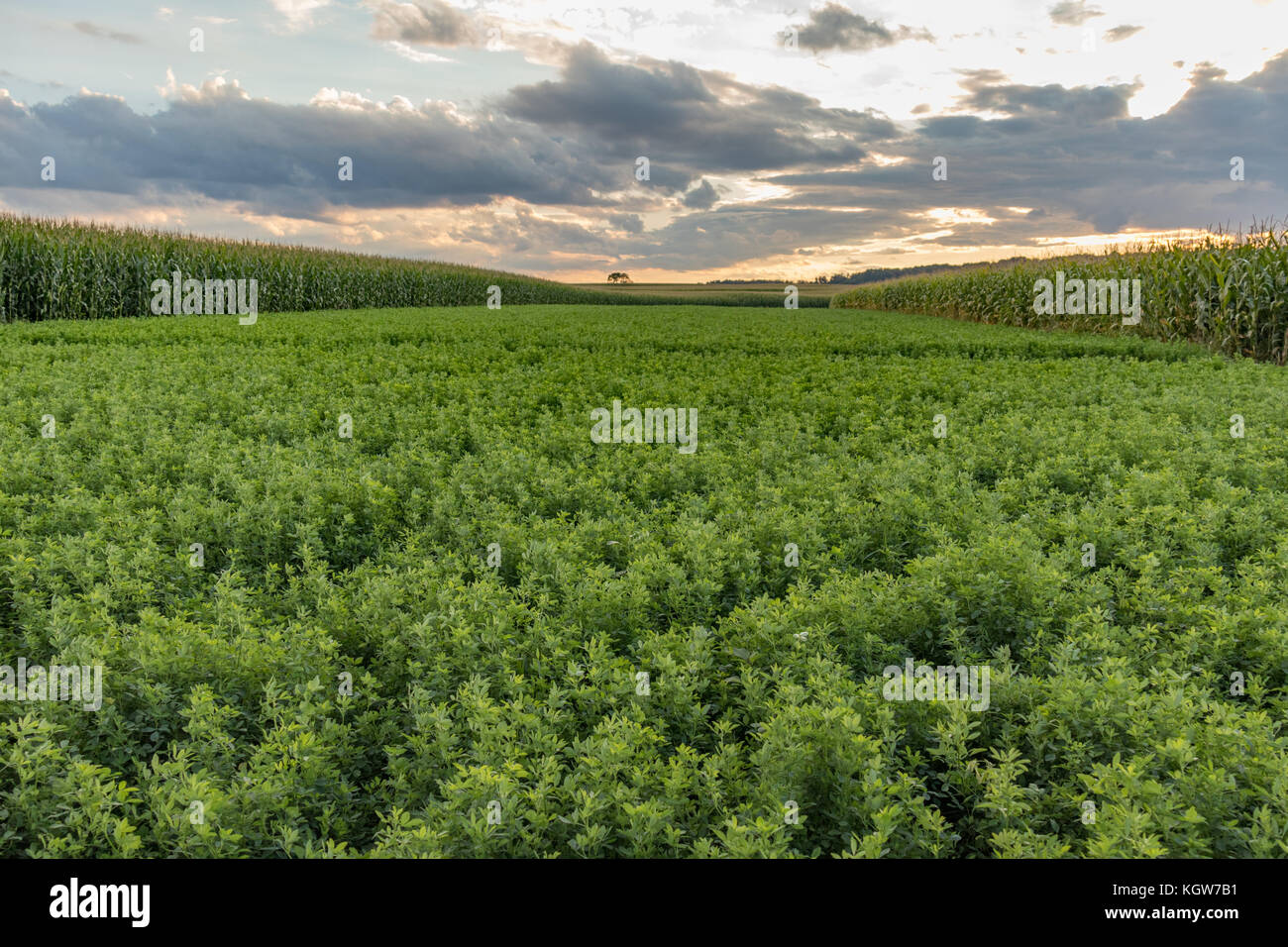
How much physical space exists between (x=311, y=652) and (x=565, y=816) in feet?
5.90

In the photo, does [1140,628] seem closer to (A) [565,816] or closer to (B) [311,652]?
(A) [565,816]

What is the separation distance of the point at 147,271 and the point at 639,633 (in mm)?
30495

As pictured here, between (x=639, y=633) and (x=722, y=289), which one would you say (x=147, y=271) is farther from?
(x=722, y=289)

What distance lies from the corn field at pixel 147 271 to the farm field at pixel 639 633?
67.1ft

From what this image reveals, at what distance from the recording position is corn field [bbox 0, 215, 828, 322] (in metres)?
25.5

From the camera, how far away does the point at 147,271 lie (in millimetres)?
28125

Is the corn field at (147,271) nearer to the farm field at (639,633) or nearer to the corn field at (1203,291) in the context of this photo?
the farm field at (639,633)

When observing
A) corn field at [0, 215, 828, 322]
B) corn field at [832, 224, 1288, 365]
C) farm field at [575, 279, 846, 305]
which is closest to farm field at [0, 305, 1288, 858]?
corn field at [832, 224, 1288, 365]

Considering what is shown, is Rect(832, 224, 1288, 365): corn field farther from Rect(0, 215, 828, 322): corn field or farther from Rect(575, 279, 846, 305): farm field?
Rect(575, 279, 846, 305): farm field

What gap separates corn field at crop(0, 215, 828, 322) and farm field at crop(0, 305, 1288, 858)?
2045 cm

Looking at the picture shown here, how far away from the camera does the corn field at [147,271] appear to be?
25500 mm

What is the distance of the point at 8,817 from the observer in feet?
Result: 10.6

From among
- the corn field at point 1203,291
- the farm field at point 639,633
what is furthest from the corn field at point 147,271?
the corn field at point 1203,291
